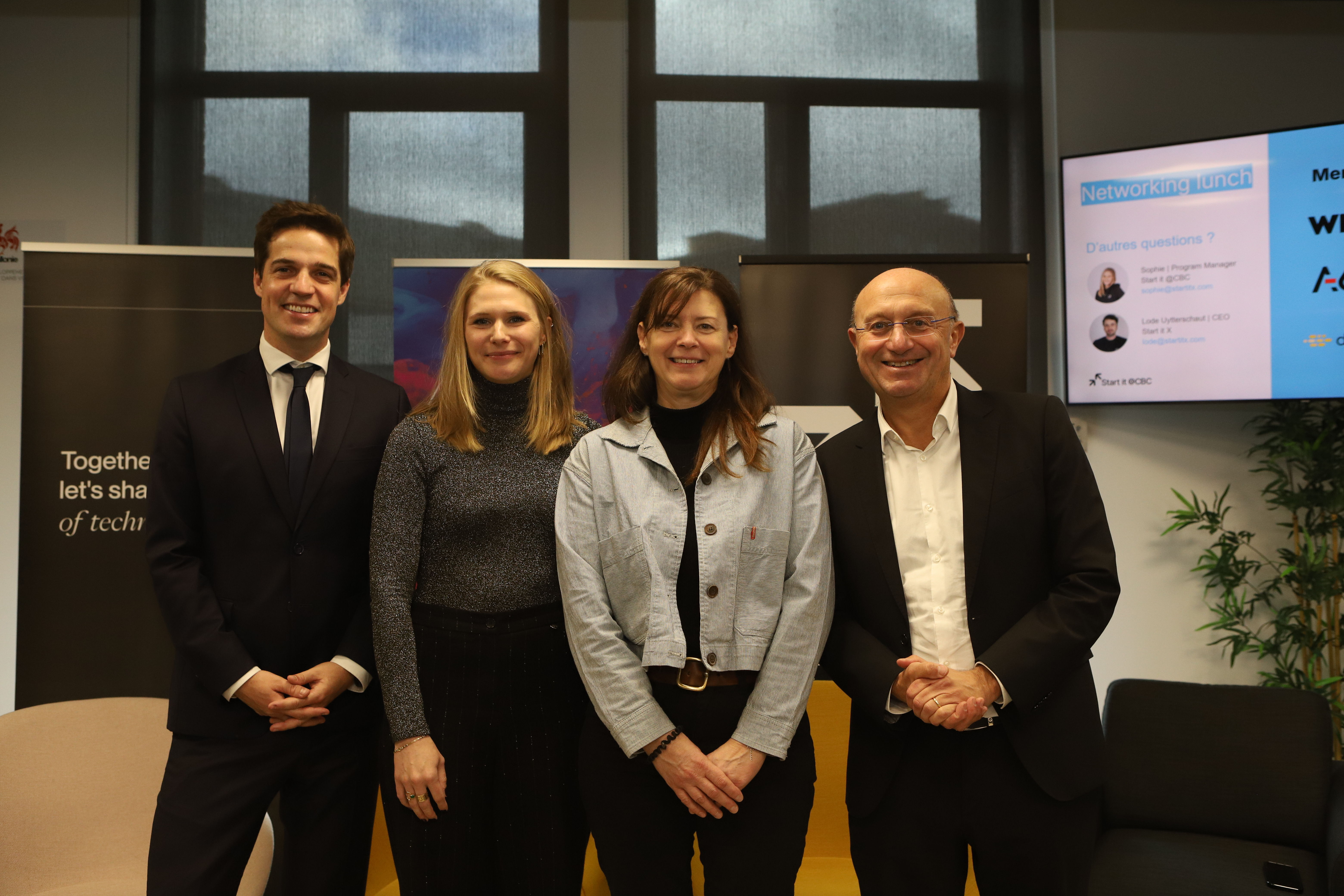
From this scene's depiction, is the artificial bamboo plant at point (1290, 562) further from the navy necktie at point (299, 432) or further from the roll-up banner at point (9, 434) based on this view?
the roll-up banner at point (9, 434)

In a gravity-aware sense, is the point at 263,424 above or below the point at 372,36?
below

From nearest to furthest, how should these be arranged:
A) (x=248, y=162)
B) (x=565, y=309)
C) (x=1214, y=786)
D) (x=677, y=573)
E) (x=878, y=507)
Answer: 1. (x=677, y=573)
2. (x=878, y=507)
3. (x=1214, y=786)
4. (x=565, y=309)
5. (x=248, y=162)

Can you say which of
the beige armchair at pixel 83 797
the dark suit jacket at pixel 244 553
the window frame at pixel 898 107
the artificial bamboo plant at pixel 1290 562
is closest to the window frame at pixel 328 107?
the window frame at pixel 898 107

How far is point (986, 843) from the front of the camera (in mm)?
1597

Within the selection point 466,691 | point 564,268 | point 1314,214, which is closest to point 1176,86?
point 1314,214

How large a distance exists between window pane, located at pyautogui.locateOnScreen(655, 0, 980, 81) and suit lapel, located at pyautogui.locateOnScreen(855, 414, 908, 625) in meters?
2.86

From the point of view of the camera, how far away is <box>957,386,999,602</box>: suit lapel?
1.67 meters

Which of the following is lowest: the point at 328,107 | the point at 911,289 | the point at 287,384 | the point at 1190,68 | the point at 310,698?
the point at 310,698

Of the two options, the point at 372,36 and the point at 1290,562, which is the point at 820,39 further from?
the point at 1290,562

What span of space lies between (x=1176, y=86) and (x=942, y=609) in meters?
3.55

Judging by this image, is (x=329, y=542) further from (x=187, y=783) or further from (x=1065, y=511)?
(x=1065, y=511)

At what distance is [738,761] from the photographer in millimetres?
1548

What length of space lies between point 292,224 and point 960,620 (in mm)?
1723

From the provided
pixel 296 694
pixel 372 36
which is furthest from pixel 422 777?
pixel 372 36
